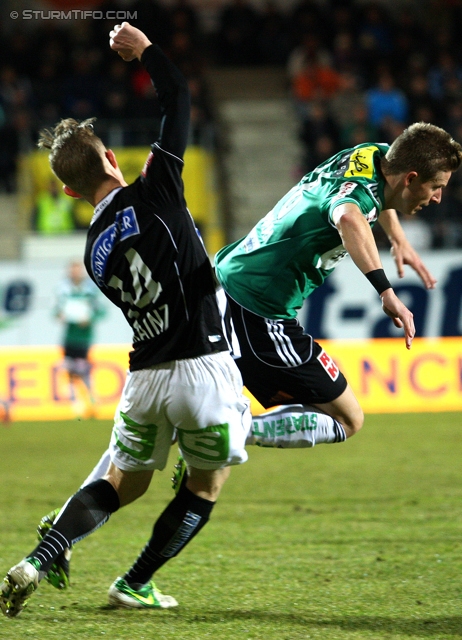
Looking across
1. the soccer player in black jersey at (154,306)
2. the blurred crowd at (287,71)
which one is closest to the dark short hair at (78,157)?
the soccer player in black jersey at (154,306)

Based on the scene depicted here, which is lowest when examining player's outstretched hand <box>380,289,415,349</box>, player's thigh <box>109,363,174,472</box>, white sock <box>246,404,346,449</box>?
white sock <box>246,404,346,449</box>

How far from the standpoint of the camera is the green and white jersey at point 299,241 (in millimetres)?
3973

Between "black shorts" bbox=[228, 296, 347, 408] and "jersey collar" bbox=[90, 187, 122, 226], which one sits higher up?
"jersey collar" bbox=[90, 187, 122, 226]

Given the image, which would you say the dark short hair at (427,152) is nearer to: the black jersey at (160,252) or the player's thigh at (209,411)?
the black jersey at (160,252)

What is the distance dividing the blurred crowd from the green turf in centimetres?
759

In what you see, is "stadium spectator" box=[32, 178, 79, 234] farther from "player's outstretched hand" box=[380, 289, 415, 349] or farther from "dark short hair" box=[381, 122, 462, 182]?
"player's outstretched hand" box=[380, 289, 415, 349]

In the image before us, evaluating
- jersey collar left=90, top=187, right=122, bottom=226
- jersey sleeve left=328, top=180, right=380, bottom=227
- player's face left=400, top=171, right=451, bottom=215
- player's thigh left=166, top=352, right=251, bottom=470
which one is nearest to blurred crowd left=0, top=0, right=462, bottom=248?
player's face left=400, top=171, right=451, bottom=215

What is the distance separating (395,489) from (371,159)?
3.48m

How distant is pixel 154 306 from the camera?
11.6 ft

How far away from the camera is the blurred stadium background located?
40.2 feet

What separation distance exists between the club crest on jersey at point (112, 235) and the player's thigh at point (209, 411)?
0.48 m

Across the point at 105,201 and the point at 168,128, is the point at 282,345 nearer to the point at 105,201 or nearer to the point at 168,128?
the point at 105,201

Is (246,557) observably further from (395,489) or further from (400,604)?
(395,489)

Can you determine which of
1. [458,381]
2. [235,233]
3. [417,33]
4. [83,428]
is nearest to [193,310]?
[83,428]
